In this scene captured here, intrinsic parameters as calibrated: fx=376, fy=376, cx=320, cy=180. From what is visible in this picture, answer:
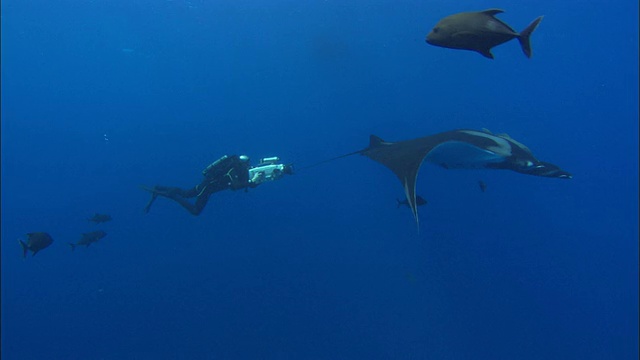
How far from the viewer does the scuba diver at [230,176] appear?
6.99 metres

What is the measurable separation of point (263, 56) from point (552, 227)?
586 inches

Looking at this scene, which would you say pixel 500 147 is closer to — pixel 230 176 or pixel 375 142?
pixel 375 142

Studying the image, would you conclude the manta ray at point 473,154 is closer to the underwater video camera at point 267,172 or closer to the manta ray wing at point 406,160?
the manta ray wing at point 406,160

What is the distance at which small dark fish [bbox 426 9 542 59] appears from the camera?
2945 millimetres

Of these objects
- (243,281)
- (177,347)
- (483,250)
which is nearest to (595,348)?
(483,250)

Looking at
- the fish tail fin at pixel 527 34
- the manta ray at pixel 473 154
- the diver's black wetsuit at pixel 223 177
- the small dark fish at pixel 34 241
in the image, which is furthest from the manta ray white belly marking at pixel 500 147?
the small dark fish at pixel 34 241

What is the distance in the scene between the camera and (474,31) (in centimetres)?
295

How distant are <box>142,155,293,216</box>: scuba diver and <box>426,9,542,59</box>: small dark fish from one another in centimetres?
462

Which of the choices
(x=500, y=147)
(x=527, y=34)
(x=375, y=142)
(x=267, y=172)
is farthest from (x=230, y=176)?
(x=527, y=34)

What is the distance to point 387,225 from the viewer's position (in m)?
11.8

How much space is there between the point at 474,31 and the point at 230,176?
5.08 metres

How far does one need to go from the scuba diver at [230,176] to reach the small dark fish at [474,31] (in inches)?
182

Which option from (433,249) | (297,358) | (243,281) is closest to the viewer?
(297,358)

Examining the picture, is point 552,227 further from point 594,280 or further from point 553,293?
point 553,293
